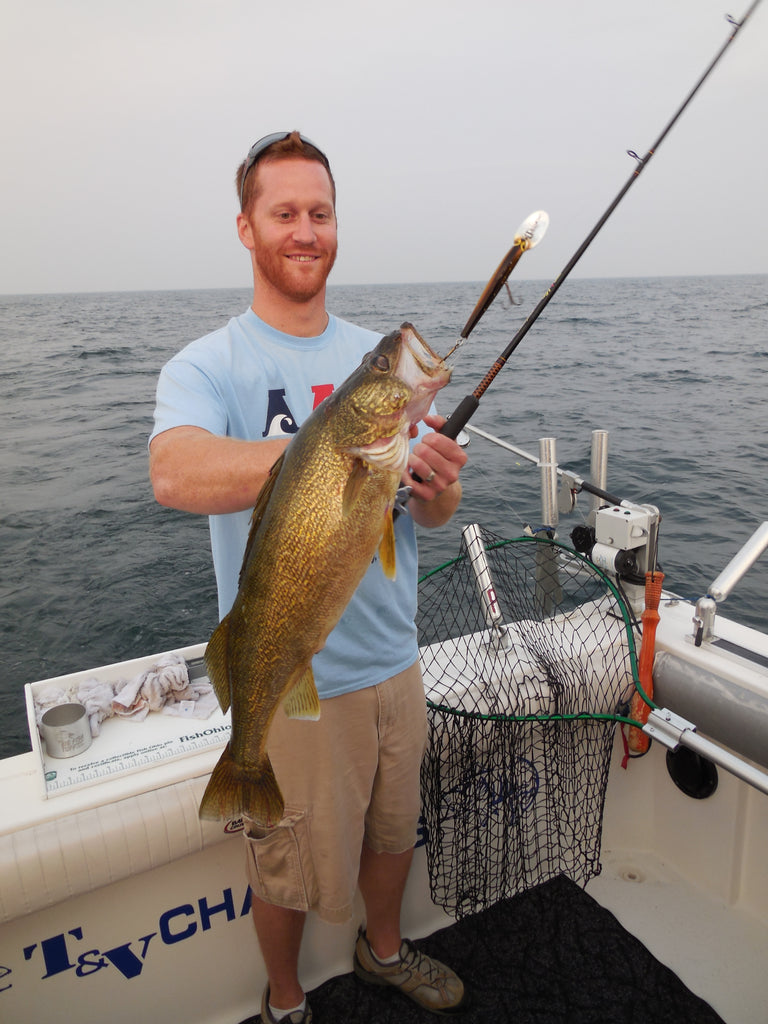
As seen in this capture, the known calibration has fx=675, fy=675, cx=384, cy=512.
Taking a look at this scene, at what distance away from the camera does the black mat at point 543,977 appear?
2.85 m

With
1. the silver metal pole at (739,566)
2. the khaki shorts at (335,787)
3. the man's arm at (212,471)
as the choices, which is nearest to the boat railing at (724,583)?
the silver metal pole at (739,566)

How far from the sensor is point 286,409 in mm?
2303

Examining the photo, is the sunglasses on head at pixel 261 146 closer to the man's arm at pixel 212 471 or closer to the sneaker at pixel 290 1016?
the man's arm at pixel 212 471

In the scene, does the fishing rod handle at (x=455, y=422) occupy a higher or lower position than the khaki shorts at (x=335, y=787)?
higher

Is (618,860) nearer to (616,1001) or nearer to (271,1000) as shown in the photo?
(616,1001)

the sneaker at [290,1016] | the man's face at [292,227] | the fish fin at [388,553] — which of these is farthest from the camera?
the sneaker at [290,1016]

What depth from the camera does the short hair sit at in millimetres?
2299

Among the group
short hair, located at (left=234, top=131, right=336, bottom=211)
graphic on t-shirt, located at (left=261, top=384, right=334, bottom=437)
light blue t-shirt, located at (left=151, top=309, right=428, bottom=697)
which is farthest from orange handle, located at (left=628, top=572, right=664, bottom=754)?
short hair, located at (left=234, top=131, right=336, bottom=211)

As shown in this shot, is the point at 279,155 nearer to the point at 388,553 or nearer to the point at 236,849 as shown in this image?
the point at 388,553

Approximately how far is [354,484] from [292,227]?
3.76 ft

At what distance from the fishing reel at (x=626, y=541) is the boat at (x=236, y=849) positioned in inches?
0.4

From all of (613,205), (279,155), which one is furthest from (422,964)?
(613,205)

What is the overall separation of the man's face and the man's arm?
28.6 inches

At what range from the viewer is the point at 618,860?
11.6 feet
